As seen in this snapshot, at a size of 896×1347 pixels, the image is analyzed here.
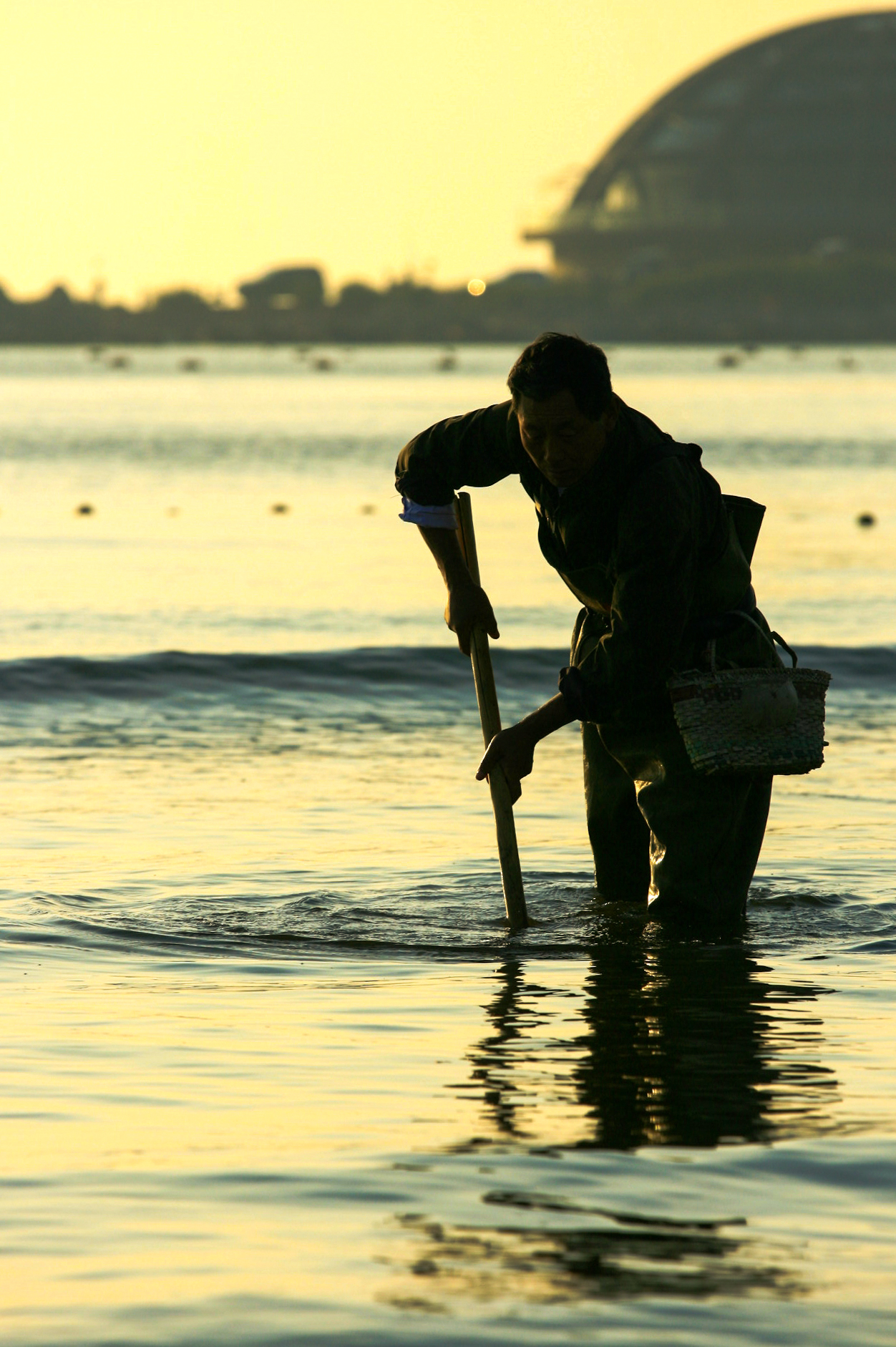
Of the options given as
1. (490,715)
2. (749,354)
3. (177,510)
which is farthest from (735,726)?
(749,354)

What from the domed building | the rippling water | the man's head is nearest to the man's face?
the man's head

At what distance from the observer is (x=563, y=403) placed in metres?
5.16

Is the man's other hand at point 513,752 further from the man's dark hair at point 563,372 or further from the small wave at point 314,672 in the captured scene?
the small wave at point 314,672

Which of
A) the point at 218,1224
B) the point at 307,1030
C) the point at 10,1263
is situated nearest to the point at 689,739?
the point at 307,1030

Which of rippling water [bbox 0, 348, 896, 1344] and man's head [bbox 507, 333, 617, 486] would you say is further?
man's head [bbox 507, 333, 617, 486]

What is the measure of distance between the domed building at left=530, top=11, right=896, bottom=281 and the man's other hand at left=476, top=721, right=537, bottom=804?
171m

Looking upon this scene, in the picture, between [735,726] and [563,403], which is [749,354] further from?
[563,403]

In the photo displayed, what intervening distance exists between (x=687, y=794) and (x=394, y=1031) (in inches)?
40.2

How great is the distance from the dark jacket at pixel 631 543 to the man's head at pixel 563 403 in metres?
0.08

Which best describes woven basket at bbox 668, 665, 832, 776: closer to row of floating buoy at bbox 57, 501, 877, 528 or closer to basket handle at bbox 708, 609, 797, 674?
basket handle at bbox 708, 609, 797, 674

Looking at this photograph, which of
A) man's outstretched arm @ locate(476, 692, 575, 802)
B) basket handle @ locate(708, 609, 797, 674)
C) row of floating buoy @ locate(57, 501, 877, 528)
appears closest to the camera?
man's outstretched arm @ locate(476, 692, 575, 802)

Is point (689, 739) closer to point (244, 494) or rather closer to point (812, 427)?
point (244, 494)

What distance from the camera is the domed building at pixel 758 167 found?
170 meters

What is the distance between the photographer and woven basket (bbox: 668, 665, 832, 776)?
18.1 ft
